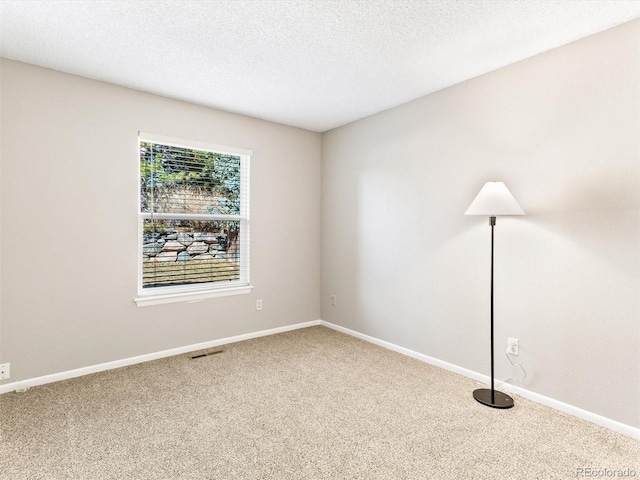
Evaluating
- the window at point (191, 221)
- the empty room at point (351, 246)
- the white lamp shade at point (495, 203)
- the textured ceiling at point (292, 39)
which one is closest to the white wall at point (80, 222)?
the empty room at point (351, 246)

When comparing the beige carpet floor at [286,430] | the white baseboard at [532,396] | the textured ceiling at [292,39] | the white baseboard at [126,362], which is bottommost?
the beige carpet floor at [286,430]

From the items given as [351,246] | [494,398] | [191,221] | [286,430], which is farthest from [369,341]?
[191,221]

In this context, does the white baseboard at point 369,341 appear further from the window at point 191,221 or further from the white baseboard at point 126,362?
the window at point 191,221

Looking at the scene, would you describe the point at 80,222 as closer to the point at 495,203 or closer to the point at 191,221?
the point at 191,221

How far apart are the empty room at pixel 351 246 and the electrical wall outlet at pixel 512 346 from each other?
0.08 ft

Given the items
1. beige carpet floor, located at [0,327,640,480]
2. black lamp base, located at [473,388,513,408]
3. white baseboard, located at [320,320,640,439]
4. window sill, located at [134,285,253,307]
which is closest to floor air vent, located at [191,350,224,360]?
beige carpet floor, located at [0,327,640,480]

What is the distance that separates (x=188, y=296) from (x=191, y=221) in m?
0.75

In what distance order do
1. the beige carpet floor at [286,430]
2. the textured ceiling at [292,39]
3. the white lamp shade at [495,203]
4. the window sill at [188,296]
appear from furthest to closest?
1. the window sill at [188,296]
2. the white lamp shade at [495,203]
3. the textured ceiling at [292,39]
4. the beige carpet floor at [286,430]

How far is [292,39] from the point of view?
7.48ft

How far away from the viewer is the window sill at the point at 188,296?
3190mm

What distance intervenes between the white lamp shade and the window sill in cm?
251

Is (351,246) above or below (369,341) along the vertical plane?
above

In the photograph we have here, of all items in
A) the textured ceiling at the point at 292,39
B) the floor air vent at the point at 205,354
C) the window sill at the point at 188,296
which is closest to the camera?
the textured ceiling at the point at 292,39

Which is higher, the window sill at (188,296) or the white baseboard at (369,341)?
the window sill at (188,296)
